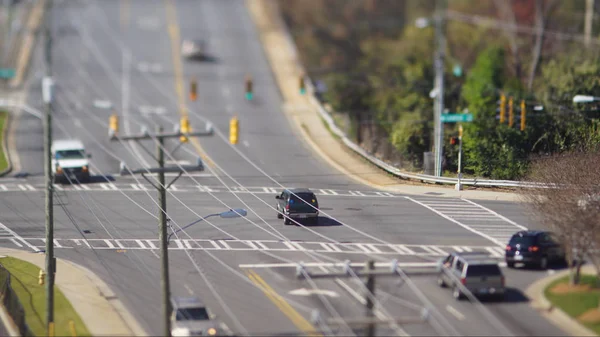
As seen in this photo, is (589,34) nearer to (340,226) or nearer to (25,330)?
(340,226)

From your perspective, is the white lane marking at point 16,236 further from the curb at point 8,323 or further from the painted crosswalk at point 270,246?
the curb at point 8,323

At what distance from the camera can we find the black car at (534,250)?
157 feet

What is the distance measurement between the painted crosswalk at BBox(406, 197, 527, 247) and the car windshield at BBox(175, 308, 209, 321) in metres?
16.7

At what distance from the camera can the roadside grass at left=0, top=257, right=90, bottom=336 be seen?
145 feet

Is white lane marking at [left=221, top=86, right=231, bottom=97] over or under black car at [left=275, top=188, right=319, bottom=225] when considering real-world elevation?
over

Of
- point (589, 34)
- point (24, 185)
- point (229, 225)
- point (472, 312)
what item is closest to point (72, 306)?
point (229, 225)

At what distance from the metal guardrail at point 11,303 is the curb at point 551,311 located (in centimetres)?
1982

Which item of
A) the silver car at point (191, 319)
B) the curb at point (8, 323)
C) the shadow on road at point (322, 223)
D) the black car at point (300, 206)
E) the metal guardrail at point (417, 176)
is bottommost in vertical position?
the curb at point (8, 323)

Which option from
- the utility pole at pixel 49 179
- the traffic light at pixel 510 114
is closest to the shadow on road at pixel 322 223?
the utility pole at pixel 49 179

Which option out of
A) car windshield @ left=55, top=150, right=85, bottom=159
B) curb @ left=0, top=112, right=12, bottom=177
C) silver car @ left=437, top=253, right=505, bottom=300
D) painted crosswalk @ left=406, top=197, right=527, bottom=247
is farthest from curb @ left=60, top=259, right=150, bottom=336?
curb @ left=0, top=112, right=12, bottom=177

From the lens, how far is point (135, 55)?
121 meters

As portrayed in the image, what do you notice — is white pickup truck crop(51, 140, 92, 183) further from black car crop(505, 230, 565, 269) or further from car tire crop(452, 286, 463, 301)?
car tire crop(452, 286, 463, 301)

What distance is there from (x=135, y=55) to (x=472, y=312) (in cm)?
8404

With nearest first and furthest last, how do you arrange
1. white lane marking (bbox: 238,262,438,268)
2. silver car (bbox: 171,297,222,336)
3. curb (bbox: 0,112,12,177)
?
silver car (bbox: 171,297,222,336), white lane marking (bbox: 238,262,438,268), curb (bbox: 0,112,12,177)
